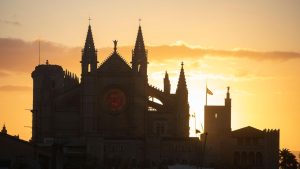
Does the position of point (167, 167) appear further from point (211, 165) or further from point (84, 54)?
point (84, 54)

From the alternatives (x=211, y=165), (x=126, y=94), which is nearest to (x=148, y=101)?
(x=126, y=94)

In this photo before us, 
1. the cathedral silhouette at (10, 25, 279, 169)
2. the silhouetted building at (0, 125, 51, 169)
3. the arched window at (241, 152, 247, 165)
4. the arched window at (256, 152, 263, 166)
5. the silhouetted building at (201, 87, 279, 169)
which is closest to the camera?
the silhouetted building at (0, 125, 51, 169)

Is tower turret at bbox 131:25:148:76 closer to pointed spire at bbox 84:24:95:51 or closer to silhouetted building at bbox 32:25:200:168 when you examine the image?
silhouetted building at bbox 32:25:200:168

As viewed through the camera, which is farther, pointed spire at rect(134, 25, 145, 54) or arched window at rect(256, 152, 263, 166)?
pointed spire at rect(134, 25, 145, 54)

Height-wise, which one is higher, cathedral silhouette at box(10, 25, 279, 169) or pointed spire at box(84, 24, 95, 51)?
pointed spire at box(84, 24, 95, 51)

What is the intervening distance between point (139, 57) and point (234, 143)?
848 inches

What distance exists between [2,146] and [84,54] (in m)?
35.7

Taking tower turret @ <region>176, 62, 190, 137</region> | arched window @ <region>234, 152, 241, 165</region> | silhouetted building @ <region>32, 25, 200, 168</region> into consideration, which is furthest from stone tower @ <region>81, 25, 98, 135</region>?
arched window @ <region>234, 152, 241, 165</region>

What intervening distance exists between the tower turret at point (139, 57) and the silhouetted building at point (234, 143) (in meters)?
12.4

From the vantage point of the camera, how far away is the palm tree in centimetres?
17851

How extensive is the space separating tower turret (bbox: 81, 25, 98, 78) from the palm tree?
3710 centimetres

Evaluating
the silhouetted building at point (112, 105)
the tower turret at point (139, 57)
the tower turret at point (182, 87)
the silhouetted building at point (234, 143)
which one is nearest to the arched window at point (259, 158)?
the silhouetted building at point (234, 143)

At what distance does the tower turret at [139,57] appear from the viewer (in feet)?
566

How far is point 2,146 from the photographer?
14200 cm
